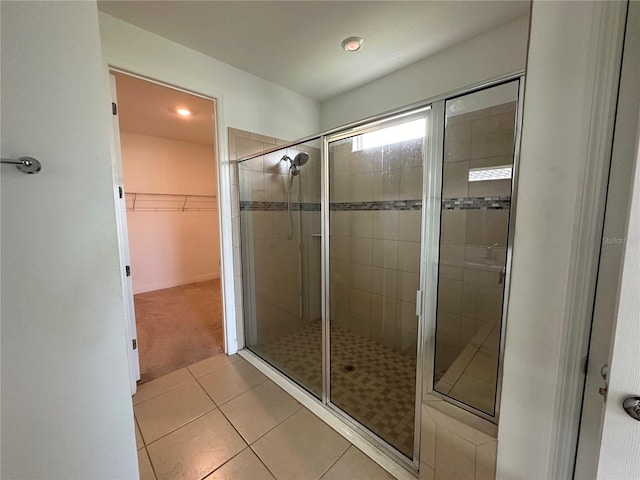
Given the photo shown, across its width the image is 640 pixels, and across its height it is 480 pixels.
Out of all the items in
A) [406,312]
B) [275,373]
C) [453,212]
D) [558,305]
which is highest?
[453,212]

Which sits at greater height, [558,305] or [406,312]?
[558,305]

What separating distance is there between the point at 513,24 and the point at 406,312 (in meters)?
2.20

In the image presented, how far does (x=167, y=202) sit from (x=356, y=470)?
4482 millimetres

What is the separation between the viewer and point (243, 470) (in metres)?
1.30

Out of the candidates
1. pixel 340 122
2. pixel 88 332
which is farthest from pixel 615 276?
pixel 340 122

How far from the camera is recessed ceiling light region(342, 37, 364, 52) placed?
5.91 ft

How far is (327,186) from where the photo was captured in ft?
5.72

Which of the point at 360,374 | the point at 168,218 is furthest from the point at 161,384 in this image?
the point at 168,218

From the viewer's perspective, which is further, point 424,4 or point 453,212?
point 453,212

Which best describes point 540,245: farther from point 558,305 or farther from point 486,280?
point 486,280

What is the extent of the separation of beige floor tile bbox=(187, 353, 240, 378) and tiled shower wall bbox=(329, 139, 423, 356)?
3.55 feet

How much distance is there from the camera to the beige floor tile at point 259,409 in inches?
61.4

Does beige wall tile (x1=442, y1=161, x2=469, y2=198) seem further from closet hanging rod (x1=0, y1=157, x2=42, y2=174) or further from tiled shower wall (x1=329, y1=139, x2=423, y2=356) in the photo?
closet hanging rod (x1=0, y1=157, x2=42, y2=174)

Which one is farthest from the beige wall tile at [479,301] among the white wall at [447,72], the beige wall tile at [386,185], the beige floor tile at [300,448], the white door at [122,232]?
the white door at [122,232]
